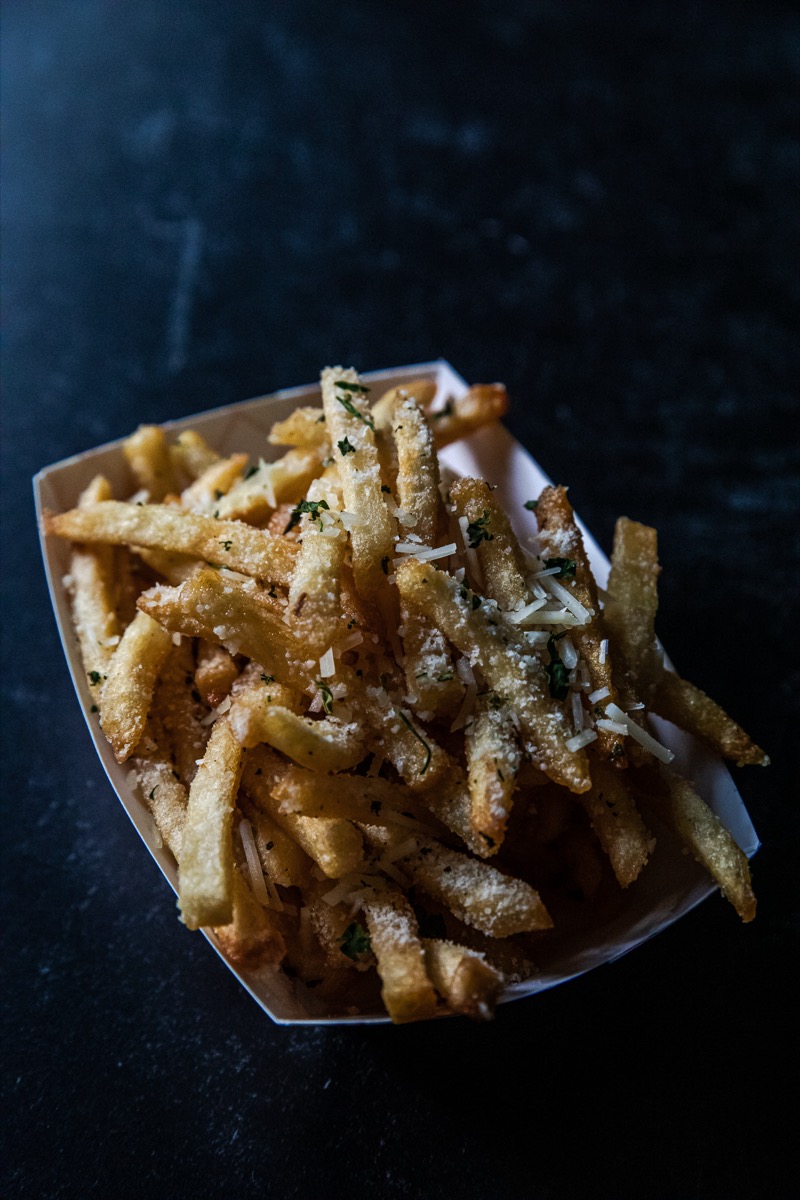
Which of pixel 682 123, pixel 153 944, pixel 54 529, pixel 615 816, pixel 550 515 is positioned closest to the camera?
pixel 615 816

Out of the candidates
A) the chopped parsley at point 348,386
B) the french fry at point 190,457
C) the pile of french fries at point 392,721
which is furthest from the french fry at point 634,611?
the french fry at point 190,457

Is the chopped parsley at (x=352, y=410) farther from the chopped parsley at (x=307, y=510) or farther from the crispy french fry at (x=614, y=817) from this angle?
the crispy french fry at (x=614, y=817)

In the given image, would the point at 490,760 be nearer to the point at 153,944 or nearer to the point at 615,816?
the point at 615,816

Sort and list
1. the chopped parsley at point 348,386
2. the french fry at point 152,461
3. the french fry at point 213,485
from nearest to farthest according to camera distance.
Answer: the chopped parsley at point 348,386 < the french fry at point 213,485 < the french fry at point 152,461

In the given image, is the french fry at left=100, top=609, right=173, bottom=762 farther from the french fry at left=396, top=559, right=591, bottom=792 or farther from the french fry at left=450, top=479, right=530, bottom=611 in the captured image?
the french fry at left=450, top=479, right=530, bottom=611

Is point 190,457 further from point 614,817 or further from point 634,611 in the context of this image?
point 614,817

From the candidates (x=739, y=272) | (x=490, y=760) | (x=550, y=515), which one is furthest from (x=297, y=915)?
(x=739, y=272)

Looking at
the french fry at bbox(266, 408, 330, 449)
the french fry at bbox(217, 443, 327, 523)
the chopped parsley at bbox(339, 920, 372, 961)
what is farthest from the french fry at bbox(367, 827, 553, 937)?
the french fry at bbox(266, 408, 330, 449)
